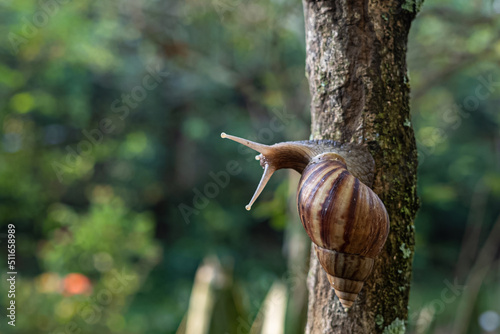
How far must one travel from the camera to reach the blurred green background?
2486 millimetres

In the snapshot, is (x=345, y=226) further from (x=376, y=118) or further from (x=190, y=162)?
(x=190, y=162)

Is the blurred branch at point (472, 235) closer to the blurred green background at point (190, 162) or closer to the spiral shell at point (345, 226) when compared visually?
the blurred green background at point (190, 162)

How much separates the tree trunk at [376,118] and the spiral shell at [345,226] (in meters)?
0.06

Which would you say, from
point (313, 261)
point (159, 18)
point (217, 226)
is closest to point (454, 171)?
point (217, 226)

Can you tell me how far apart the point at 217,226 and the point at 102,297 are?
2072 mm

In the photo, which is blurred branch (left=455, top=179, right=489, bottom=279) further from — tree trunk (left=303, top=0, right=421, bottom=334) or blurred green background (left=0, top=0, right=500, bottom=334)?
tree trunk (left=303, top=0, right=421, bottom=334)

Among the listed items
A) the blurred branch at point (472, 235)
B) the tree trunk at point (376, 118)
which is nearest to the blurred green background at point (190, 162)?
the blurred branch at point (472, 235)

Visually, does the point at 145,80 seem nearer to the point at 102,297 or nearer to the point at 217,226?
the point at 217,226

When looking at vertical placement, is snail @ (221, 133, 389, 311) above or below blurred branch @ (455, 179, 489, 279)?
below

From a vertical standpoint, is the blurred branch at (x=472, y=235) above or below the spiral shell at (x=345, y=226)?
above

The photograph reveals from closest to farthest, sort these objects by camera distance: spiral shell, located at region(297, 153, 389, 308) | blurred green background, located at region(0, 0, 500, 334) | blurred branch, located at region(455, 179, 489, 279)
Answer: spiral shell, located at region(297, 153, 389, 308) < blurred green background, located at region(0, 0, 500, 334) < blurred branch, located at region(455, 179, 489, 279)

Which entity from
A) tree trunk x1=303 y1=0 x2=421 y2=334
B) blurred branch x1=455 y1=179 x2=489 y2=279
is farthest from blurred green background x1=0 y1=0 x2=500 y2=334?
tree trunk x1=303 y1=0 x2=421 y2=334

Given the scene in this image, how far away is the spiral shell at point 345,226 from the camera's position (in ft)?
2.35

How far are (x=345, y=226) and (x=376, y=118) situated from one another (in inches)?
8.6
